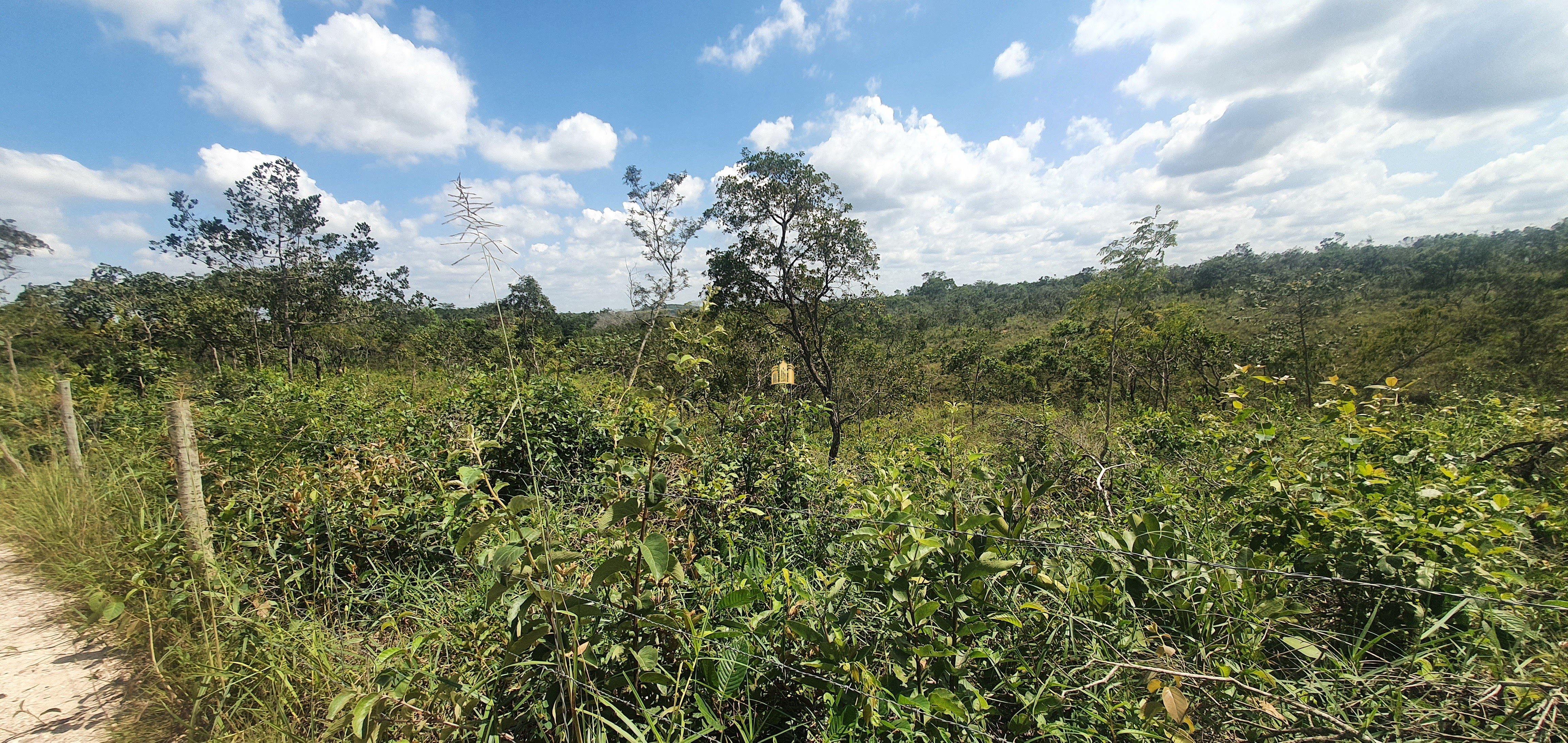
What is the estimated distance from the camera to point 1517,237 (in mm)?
23656

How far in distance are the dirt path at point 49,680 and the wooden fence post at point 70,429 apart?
1.60 meters

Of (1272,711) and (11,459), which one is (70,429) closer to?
(11,459)

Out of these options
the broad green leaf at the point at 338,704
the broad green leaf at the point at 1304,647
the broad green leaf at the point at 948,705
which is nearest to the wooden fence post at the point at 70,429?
the broad green leaf at the point at 338,704

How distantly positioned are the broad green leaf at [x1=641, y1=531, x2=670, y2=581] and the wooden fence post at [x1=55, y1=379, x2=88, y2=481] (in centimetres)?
528

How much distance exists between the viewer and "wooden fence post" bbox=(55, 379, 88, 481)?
12.6ft

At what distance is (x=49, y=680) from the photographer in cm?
215

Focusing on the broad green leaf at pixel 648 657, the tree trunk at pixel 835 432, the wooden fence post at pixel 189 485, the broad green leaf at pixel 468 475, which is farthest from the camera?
the tree trunk at pixel 835 432

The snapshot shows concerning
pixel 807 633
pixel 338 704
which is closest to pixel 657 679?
pixel 807 633

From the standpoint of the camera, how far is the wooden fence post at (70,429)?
12.6 feet

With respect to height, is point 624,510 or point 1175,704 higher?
point 624,510

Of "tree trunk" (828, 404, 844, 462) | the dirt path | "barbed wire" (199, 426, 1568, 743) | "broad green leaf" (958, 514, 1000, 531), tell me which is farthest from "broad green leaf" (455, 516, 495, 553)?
"tree trunk" (828, 404, 844, 462)

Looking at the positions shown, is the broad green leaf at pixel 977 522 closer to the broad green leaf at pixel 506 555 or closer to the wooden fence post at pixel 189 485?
the broad green leaf at pixel 506 555

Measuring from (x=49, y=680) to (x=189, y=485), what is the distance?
0.88 m

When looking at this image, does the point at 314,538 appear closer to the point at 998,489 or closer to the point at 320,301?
the point at 998,489
